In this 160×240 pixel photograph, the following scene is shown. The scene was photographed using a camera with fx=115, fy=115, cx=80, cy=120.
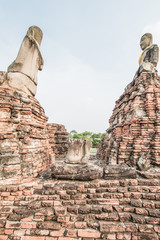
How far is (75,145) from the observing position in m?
3.16

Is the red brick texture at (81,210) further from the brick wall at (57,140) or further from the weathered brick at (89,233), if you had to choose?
the brick wall at (57,140)

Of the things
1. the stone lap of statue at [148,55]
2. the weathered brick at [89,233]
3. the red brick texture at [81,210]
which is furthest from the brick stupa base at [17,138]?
the stone lap of statue at [148,55]

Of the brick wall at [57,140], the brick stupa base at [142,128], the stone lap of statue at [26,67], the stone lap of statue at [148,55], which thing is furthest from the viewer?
the brick wall at [57,140]

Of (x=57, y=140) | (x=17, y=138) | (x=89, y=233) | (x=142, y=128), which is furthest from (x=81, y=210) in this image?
(x=57, y=140)

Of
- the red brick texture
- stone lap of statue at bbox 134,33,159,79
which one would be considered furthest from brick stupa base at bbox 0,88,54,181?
stone lap of statue at bbox 134,33,159,79

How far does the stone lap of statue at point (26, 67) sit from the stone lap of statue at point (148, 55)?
15.2ft

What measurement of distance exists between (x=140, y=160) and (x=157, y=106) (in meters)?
2.23

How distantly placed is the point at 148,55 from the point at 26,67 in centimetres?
576

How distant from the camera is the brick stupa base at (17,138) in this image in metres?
2.61

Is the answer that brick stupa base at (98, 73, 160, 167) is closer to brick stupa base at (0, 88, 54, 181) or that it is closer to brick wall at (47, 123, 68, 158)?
brick wall at (47, 123, 68, 158)

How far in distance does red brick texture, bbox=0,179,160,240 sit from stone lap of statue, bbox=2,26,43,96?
9.00 ft

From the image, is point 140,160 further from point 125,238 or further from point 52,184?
point 52,184

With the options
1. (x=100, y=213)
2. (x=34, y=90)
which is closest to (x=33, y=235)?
(x=100, y=213)

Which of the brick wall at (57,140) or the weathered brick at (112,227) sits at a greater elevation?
the brick wall at (57,140)
